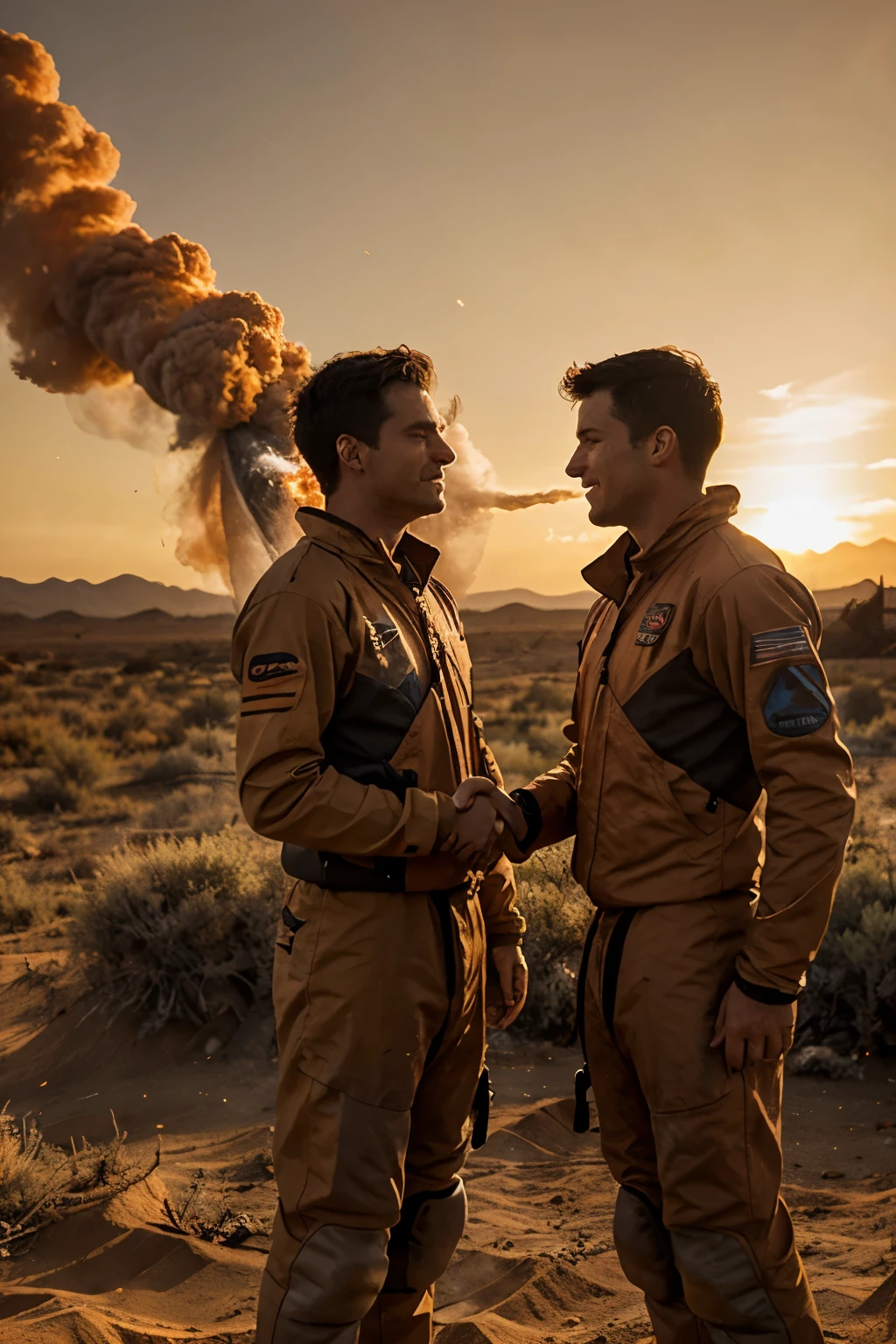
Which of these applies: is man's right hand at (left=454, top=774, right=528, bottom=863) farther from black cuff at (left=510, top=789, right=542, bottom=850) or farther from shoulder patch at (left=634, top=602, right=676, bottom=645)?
shoulder patch at (left=634, top=602, right=676, bottom=645)

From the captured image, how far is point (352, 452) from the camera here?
2.57 meters

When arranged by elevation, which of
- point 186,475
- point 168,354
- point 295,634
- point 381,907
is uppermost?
point 168,354

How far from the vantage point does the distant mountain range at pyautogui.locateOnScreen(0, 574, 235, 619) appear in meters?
120

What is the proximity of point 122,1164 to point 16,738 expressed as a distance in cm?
1683

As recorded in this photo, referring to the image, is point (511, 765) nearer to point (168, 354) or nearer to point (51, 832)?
point (51, 832)

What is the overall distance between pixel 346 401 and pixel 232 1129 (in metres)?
3.95

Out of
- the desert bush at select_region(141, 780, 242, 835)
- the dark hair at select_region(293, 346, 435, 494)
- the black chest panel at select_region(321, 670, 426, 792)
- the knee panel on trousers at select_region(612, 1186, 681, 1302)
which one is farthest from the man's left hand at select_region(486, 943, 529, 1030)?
the desert bush at select_region(141, 780, 242, 835)

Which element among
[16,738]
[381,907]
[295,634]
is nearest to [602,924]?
[381,907]

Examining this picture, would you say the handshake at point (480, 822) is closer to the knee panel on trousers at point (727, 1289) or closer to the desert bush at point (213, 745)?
the knee panel on trousers at point (727, 1289)

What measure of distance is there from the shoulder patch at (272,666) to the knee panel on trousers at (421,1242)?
143 centimetres

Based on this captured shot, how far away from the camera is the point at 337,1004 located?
84.9 inches

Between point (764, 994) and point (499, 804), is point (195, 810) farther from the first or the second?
point (764, 994)

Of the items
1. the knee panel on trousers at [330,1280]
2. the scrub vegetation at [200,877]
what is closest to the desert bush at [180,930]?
the scrub vegetation at [200,877]

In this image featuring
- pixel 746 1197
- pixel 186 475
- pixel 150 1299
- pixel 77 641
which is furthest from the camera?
pixel 77 641
